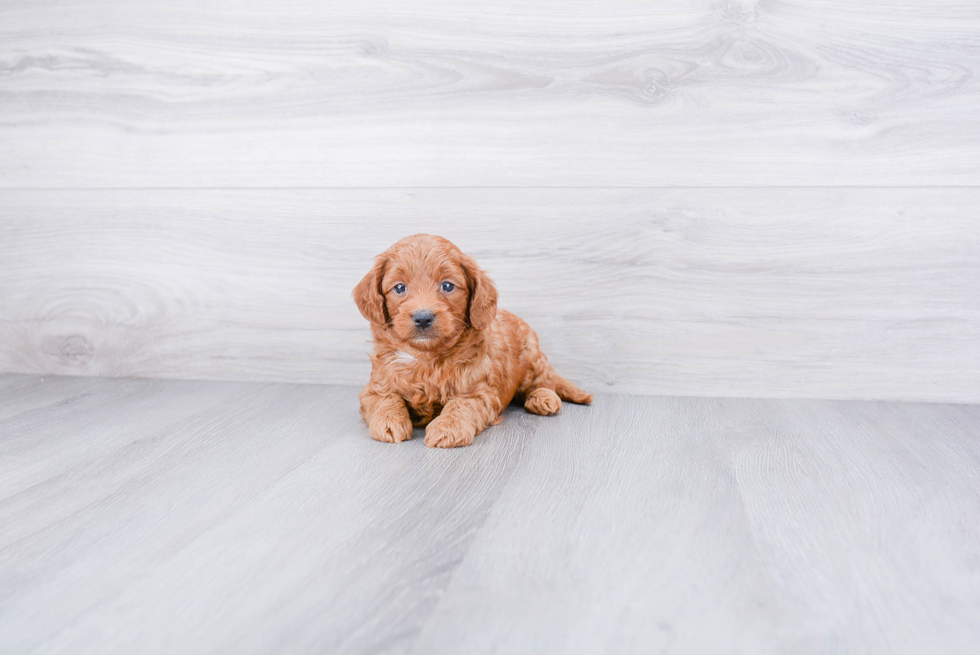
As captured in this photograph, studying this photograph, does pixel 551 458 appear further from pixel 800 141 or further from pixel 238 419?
pixel 800 141

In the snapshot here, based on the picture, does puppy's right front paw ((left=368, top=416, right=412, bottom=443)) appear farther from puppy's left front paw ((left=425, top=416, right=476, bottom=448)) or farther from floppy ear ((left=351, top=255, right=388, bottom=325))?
floppy ear ((left=351, top=255, right=388, bottom=325))

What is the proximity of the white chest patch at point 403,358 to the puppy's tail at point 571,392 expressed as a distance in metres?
0.44

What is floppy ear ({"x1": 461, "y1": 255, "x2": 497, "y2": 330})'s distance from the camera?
1.50 meters

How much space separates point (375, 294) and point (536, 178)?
2.14 feet

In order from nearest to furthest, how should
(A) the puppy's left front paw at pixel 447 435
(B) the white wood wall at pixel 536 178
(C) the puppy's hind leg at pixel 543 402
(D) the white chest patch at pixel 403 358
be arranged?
(A) the puppy's left front paw at pixel 447 435 < (D) the white chest patch at pixel 403 358 < (C) the puppy's hind leg at pixel 543 402 < (B) the white wood wall at pixel 536 178

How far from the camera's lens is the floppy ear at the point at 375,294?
4.94 feet

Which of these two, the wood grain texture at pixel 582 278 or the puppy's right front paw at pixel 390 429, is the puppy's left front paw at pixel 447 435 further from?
the wood grain texture at pixel 582 278

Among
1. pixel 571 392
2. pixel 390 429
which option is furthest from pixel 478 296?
pixel 571 392

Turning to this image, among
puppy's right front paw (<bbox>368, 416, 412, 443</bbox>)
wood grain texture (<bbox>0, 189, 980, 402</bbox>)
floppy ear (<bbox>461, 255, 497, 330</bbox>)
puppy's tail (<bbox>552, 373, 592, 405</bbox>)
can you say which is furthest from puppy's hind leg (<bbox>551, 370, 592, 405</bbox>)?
puppy's right front paw (<bbox>368, 416, 412, 443</bbox>)

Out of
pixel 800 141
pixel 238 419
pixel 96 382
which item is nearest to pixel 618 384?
pixel 800 141

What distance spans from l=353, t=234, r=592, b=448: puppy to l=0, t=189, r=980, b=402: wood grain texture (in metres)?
0.42

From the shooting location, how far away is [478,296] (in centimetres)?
150

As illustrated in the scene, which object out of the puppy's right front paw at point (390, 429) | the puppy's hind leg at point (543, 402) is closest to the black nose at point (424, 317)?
the puppy's right front paw at point (390, 429)

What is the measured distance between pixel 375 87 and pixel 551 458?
4.01ft
